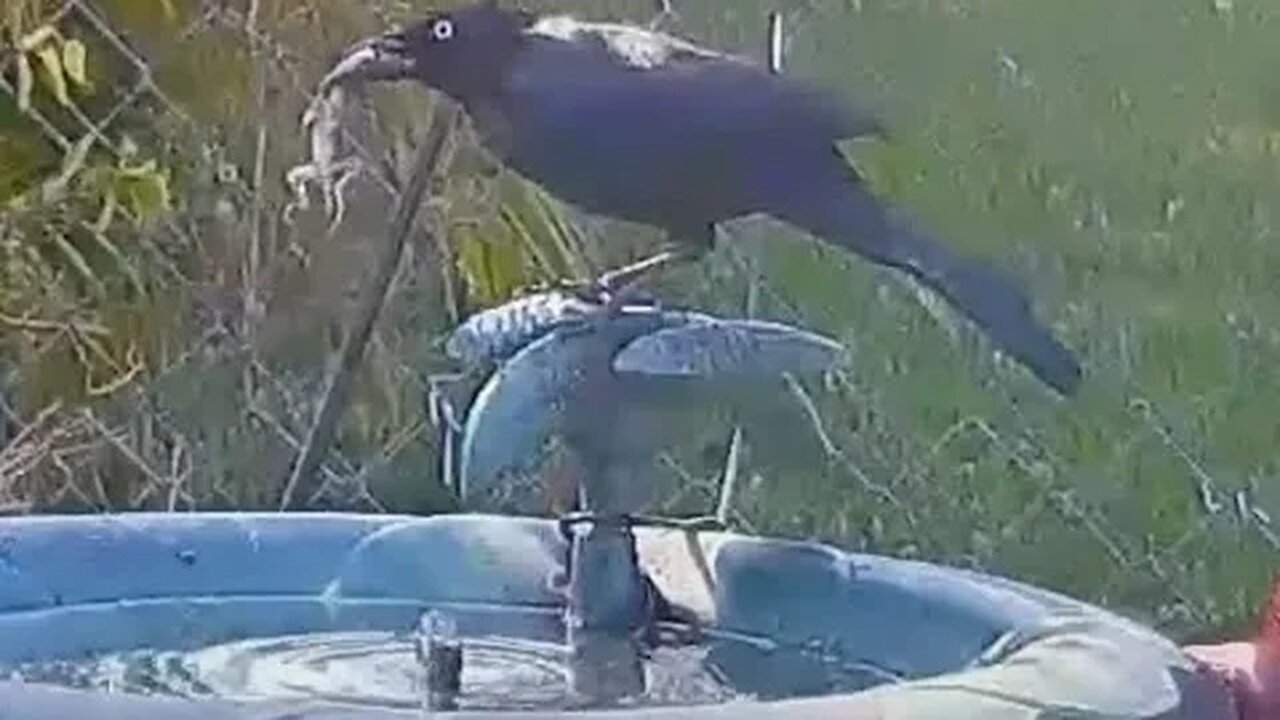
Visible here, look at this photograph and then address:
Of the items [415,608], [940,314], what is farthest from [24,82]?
[415,608]

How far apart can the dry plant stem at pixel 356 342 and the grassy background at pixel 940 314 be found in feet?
0.08

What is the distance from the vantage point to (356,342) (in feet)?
7.21

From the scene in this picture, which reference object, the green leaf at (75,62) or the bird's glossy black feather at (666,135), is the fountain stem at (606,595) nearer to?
the bird's glossy black feather at (666,135)

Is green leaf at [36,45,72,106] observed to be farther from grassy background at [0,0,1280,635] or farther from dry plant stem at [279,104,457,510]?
dry plant stem at [279,104,457,510]

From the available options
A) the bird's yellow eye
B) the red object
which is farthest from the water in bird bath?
the bird's yellow eye

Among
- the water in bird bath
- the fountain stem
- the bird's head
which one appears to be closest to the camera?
the water in bird bath

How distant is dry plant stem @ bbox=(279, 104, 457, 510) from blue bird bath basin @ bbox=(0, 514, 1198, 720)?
772 millimetres

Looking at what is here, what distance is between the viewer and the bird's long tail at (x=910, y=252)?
1.36 metres

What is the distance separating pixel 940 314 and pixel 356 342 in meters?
0.41

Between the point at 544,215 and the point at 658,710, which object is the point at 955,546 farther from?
the point at 658,710

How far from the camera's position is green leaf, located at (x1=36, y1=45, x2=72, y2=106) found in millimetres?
2252

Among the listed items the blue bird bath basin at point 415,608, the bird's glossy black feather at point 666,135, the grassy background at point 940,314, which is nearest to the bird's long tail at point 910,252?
the bird's glossy black feather at point 666,135

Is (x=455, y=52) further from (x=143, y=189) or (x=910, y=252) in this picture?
(x=143, y=189)

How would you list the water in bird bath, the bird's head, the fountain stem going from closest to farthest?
the water in bird bath → the fountain stem → the bird's head
